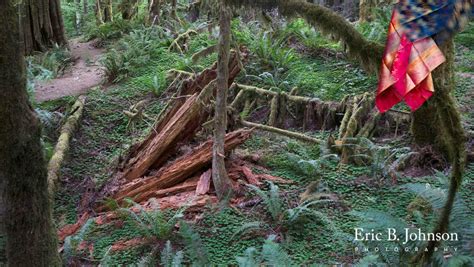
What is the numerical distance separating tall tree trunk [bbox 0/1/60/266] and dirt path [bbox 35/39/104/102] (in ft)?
21.9

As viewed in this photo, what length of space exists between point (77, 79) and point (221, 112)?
726 centimetres

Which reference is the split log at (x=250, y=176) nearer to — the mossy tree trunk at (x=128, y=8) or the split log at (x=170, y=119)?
the split log at (x=170, y=119)

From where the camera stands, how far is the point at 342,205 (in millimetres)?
5602

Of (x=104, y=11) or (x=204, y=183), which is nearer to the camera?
(x=204, y=183)

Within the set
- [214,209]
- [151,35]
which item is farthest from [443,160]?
[151,35]

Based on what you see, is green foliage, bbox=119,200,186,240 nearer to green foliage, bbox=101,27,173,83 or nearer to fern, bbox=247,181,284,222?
fern, bbox=247,181,284,222

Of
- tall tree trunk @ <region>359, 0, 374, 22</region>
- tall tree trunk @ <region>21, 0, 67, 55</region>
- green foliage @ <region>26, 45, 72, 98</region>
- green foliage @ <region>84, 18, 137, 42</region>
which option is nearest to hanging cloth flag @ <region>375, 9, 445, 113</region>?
tall tree trunk @ <region>359, 0, 374, 22</region>

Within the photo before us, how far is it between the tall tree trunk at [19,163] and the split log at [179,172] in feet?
7.42

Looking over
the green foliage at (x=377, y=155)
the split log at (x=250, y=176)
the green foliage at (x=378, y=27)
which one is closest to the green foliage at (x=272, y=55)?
the green foliage at (x=378, y=27)

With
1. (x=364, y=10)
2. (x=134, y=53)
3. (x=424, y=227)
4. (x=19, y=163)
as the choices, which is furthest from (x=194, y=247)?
(x=364, y=10)

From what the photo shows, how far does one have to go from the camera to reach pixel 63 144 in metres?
7.74

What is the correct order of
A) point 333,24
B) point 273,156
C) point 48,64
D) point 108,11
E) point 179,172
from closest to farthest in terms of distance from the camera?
point 333,24 → point 179,172 → point 273,156 → point 48,64 → point 108,11

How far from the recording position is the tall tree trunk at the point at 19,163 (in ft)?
11.9

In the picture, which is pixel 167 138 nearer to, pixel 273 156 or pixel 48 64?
pixel 273 156
